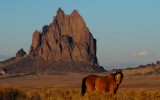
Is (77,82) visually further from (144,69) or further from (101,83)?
(101,83)

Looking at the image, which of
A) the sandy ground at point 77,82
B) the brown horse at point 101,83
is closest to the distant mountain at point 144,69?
the sandy ground at point 77,82

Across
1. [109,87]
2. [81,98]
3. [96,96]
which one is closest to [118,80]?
[109,87]

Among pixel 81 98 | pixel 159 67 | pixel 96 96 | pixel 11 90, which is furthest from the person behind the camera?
pixel 159 67

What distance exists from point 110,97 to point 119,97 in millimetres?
424

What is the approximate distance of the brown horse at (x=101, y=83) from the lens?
23703mm

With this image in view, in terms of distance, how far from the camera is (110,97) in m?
21.8

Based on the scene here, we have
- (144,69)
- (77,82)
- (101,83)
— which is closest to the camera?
(101,83)

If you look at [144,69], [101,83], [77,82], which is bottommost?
[101,83]

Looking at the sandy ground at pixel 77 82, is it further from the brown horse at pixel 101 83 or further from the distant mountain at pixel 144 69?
the distant mountain at pixel 144 69

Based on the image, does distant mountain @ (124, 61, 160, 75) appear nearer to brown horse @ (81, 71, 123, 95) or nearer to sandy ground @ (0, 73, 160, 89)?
sandy ground @ (0, 73, 160, 89)

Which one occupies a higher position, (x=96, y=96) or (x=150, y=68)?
(x=150, y=68)

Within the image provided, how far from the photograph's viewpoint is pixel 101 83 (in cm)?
2386

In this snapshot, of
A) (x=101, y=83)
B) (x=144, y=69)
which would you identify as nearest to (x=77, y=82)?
(x=144, y=69)

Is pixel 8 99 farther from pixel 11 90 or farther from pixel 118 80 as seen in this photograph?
pixel 118 80
